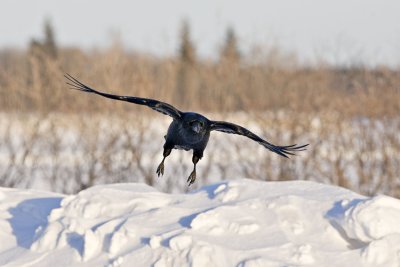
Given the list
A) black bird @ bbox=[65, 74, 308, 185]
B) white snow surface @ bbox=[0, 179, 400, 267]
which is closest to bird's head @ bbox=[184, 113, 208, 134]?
black bird @ bbox=[65, 74, 308, 185]

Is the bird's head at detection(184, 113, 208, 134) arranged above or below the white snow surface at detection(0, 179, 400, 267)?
above

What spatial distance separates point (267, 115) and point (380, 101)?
77.5 inches

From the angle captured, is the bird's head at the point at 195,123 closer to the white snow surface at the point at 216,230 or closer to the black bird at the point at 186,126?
the black bird at the point at 186,126

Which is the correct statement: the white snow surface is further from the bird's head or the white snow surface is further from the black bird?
the bird's head

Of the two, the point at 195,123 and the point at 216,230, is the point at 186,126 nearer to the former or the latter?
the point at 195,123

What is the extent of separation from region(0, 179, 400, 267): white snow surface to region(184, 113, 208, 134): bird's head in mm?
921

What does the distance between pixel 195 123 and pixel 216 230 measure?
111 cm

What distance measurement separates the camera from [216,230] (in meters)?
7.43

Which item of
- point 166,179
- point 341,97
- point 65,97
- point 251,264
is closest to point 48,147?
point 65,97

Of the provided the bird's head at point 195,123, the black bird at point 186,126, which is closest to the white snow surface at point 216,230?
the black bird at point 186,126

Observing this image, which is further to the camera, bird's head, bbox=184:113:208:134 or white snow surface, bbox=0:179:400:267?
white snow surface, bbox=0:179:400:267

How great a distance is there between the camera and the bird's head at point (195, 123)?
681 centimetres

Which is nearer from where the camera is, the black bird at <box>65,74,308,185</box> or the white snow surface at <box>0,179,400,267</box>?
the black bird at <box>65,74,308,185</box>

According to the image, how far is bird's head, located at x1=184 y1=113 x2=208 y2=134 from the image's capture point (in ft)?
22.3
